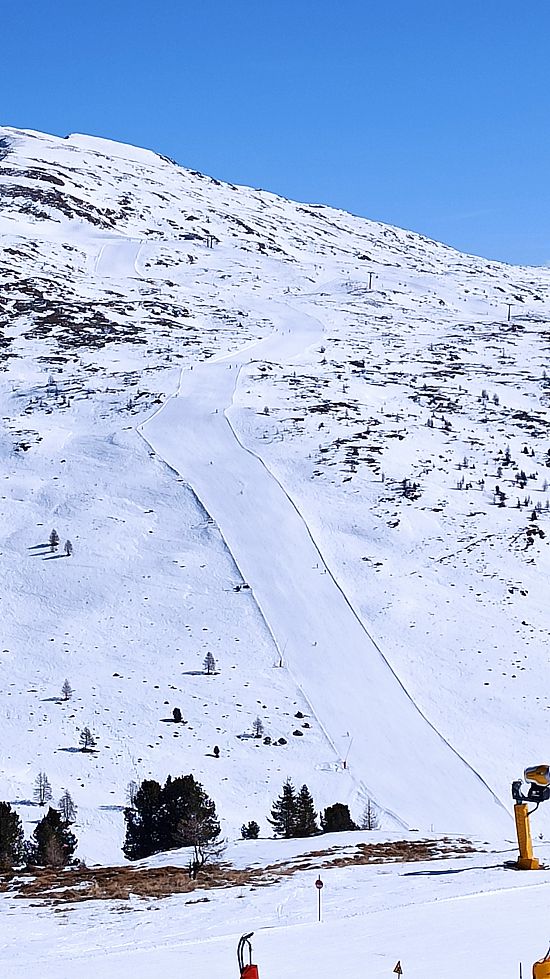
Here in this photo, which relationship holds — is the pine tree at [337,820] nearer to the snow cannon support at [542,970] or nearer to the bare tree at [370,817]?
the bare tree at [370,817]

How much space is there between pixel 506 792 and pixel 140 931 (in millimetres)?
15745

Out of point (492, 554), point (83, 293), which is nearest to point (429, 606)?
point (492, 554)

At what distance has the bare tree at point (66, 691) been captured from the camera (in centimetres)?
3100

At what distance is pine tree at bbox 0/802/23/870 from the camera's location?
21078 millimetres

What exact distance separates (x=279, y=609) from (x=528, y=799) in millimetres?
24498

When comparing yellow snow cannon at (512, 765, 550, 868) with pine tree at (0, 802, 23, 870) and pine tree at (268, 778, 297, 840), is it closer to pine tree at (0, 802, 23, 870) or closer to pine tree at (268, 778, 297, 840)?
pine tree at (268, 778, 297, 840)

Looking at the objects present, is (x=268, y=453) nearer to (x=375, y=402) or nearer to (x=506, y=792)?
(x=375, y=402)

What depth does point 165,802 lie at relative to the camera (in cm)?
2188

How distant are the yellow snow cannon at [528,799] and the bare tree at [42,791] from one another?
13.9m

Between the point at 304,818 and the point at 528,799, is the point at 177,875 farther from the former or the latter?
the point at 528,799

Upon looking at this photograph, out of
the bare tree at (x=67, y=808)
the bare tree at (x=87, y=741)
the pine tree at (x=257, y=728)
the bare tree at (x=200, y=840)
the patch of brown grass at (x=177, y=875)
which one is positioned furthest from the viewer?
the pine tree at (x=257, y=728)

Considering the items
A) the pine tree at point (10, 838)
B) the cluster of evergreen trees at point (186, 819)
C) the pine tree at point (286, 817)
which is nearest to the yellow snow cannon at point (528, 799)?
the cluster of evergreen trees at point (186, 819)

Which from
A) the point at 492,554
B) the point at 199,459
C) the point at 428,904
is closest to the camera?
the point at 428,904

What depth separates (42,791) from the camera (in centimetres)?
2533
